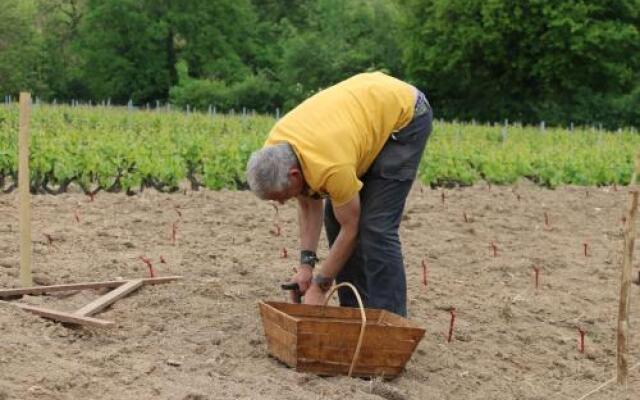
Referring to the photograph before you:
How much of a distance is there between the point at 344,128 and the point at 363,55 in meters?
45.0

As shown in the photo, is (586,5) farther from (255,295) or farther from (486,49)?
(255,295)

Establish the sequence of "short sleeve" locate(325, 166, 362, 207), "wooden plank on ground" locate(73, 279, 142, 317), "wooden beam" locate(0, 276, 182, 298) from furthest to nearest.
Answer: "wooden beam" locate(0, 276, 182, 298)
"wooden plank on ground" locate(73, 279, 142, 317)
"short sleeve" locate(325, 166, 362, 207)

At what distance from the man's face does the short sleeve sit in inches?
5.1

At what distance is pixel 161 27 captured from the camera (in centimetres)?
5812

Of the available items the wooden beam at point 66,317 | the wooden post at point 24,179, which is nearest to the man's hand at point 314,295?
the wooden beam at point 66,317

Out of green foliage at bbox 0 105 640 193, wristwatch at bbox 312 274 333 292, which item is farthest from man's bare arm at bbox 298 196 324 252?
green foliage at bbox 0 105 640 193

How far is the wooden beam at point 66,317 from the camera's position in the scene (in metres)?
4.90

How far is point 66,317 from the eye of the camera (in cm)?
496

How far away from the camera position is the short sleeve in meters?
4.56

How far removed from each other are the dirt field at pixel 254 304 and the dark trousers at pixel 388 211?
0.43 metres

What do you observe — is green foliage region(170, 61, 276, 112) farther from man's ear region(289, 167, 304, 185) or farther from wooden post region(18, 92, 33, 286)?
man's ear region(289, 167, 304, 185)

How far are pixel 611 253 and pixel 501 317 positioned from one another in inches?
124

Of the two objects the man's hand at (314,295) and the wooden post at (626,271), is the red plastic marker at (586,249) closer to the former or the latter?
the wooden post at (626,271)

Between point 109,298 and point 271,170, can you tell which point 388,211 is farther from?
point 109,298
